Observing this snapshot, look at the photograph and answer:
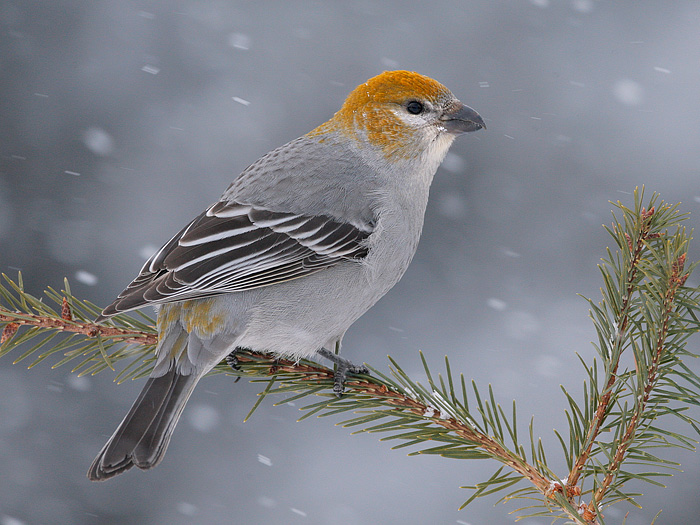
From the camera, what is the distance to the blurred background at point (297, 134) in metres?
5.91

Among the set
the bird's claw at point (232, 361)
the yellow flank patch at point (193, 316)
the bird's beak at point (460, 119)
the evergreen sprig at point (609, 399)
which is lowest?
the bird's claw at point (232, 361)

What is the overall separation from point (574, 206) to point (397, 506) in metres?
3.02

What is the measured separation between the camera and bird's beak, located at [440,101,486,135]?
386 cm

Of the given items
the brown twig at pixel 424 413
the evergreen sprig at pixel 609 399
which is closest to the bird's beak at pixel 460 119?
the evergreen sprig at pixel 609 399

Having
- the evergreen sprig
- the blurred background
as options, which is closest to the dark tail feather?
the evergreen sprig

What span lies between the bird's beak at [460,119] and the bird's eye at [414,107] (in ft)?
0.43

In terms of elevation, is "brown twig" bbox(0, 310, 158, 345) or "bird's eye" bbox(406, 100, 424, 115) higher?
"bird's eye" bbox(406, 100, 424, 115)

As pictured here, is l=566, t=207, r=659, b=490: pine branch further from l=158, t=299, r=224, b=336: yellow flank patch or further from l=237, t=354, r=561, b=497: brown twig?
l=158, t=299, r=224, b=336: yellow flank patch

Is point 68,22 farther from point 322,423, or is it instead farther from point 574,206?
point 574,206

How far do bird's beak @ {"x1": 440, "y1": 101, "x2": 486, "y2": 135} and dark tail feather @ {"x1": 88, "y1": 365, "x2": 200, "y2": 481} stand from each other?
6.34ft

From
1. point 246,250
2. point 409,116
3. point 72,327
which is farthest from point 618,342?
point 72,327

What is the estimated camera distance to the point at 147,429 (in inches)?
116

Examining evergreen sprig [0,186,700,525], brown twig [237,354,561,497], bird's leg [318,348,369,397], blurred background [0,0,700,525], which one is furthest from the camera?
blurred background [0,0,700,525]

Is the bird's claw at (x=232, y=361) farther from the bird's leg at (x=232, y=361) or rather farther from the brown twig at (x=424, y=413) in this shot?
the brown twig at (x=424, y=413)
